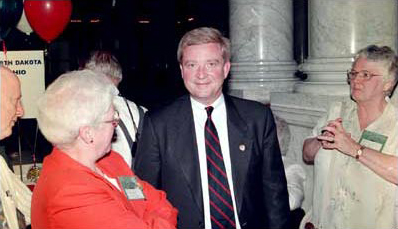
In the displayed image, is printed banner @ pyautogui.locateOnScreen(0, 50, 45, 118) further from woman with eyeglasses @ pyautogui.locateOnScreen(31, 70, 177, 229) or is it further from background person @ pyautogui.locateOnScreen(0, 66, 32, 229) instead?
woman with eyeglasses @ pyautogui.locateOnScreen(31, 70, 177, 229)

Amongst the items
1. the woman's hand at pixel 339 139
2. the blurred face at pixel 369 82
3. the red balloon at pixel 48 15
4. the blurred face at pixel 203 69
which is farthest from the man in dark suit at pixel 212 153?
the red balloon at pixel 48 15

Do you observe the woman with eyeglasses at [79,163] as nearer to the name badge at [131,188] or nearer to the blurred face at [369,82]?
the name badge at [131,188]

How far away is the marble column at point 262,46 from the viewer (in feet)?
16.8

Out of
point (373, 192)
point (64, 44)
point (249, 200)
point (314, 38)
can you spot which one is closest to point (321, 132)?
point (373, 192)

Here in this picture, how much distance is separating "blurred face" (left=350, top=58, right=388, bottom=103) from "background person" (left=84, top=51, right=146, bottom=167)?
1.54 metres

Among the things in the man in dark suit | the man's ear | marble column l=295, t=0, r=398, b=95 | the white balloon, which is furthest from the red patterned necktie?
the white balloon

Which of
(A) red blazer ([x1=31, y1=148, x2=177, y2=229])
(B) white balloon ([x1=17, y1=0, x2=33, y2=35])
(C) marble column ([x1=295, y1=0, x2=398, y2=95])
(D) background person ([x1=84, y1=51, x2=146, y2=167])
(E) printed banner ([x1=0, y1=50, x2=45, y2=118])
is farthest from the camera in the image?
(B) white balloon ([x1=17, y1=0, x2=33, y2=35])

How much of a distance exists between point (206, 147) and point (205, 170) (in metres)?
0.12

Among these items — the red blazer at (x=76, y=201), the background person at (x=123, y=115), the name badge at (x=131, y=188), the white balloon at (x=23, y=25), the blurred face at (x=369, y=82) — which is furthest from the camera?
the white balloon at (x=23, y=25)

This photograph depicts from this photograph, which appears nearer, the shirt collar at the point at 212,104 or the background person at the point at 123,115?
the shirt collar at the point at 212,104

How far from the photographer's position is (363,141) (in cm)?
258

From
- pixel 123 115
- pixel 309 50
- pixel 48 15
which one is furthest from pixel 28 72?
pixel 309 50

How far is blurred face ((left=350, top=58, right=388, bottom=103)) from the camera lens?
2549 mm

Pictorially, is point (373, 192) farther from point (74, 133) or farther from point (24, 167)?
point (24, 167)
